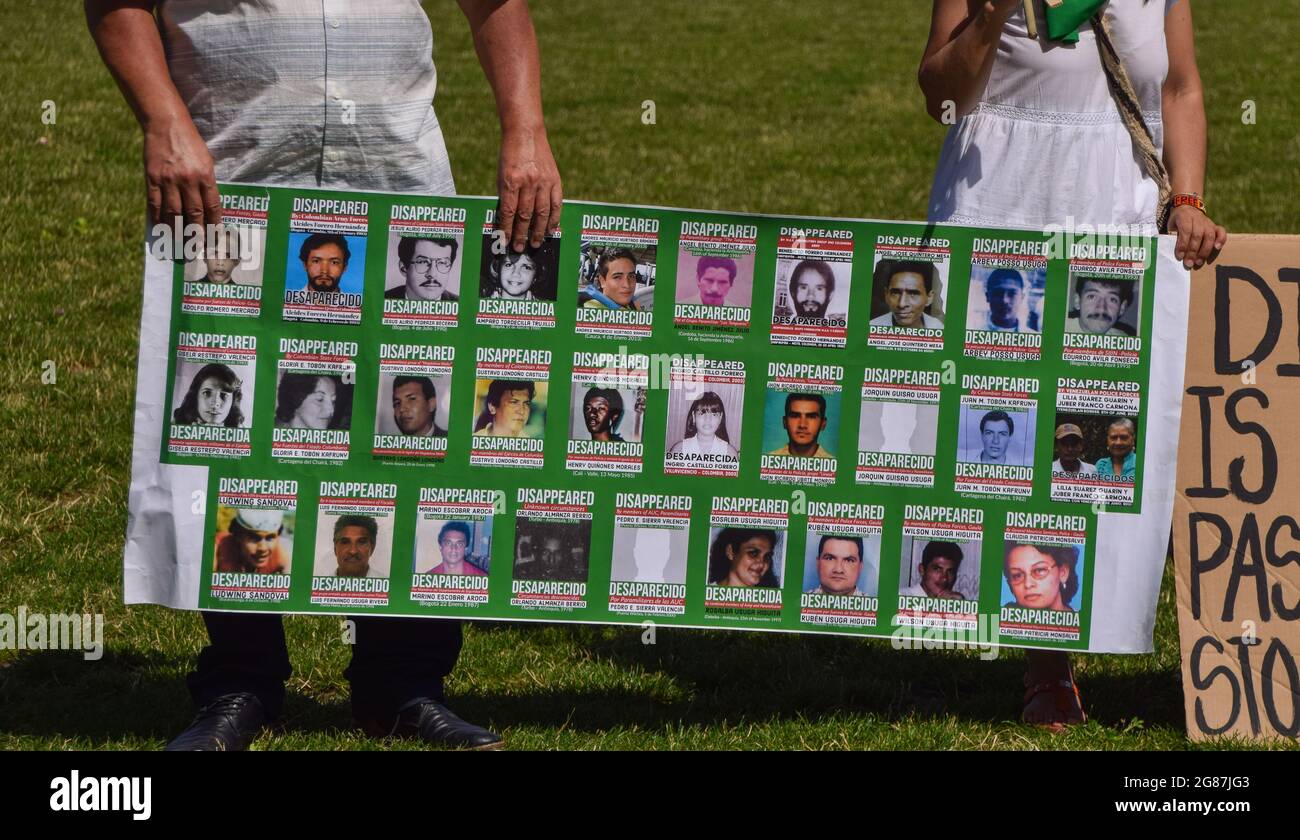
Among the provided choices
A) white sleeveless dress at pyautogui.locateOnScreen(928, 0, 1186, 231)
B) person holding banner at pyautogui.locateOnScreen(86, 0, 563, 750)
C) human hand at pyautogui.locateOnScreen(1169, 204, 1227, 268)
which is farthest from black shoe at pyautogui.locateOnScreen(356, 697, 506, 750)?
human hand at pyautogui.locateOnScreen(1169, 204, 1227, 268)

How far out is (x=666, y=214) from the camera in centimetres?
364

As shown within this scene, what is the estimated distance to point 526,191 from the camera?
352 centimetres

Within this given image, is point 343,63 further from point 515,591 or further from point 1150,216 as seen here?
point 1150,216

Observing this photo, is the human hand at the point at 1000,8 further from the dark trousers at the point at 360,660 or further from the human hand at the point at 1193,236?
the dark trousers at the point at 360,660

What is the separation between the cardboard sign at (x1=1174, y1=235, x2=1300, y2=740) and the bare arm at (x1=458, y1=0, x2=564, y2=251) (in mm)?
1710

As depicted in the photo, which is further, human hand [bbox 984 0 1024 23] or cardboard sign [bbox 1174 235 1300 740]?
cardboard sign [bbox 1174 235 1300 740]

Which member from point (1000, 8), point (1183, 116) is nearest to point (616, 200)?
point (1183, 116)

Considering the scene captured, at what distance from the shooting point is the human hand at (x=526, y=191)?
11.5ft

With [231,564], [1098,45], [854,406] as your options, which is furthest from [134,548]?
[1098,45]

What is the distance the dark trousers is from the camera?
12.3 ft

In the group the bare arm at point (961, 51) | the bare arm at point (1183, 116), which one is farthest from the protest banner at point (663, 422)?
the bare arm at point (961, 51)

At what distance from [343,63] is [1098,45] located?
1.80 m

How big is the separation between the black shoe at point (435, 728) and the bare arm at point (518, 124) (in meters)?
1.17

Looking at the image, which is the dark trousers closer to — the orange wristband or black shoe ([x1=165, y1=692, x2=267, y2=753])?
black shoe ([x1=165, y1=692, x2=267, y2=753])
